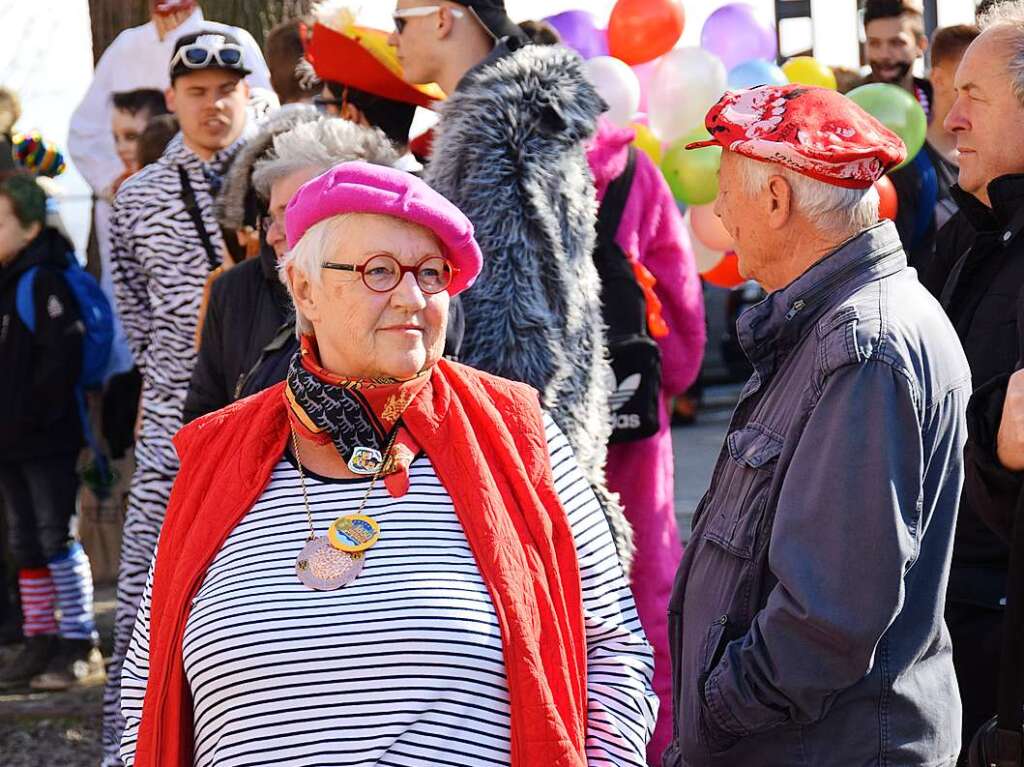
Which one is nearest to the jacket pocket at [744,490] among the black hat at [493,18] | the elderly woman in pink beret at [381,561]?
the elderly woman in pink beret at [381,561]

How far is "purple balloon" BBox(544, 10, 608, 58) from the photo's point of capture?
19.7 ft

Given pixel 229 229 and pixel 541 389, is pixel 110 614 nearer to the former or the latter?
pixel 229 229

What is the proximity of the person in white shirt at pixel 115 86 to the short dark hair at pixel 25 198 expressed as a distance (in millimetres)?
317

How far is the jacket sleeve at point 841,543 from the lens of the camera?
2.58 metres

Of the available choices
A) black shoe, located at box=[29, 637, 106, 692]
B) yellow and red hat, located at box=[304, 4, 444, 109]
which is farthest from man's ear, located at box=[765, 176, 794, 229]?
black shoe, located at box=[29, 637, 106, 692]

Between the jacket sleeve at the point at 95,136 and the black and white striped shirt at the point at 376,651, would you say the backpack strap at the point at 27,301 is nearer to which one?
the jacket sleeve at the point at 95,136

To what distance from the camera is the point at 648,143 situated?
5824mm

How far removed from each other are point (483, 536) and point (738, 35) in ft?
13.4

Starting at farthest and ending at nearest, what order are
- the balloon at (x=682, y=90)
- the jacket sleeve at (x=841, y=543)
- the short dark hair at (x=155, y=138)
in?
the short dark hair at (x=155, y=138), the balloon at (x=682, y=90), the jacket sleeve at (x=841, y=543)

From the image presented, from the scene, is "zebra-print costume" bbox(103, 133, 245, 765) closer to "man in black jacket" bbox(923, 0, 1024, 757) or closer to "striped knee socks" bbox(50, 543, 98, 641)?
"striped knee socks" bbox(50, 543, 98, 641)

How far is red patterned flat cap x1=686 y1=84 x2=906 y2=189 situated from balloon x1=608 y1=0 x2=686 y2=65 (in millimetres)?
3115

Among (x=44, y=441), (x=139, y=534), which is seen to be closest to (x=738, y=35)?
(x=139, y=534)

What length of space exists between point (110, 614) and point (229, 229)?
3408 mm

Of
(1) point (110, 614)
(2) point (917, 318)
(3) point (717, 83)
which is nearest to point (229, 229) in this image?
(3) point (717, 83)
